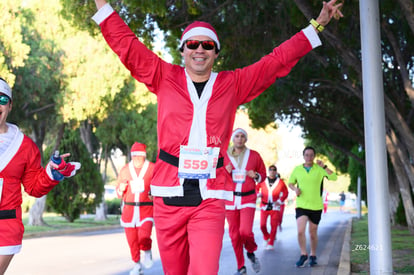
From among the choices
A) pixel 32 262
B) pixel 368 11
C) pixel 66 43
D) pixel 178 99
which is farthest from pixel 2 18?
pixel 178 99

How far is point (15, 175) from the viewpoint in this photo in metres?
5.01

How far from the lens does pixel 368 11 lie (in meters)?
6.67

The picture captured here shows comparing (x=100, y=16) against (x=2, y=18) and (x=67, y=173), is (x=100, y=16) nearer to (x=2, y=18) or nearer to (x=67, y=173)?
(x=67, y=173)

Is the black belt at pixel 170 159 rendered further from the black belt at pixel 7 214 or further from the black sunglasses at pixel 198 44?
the black belt at pixel 7 214

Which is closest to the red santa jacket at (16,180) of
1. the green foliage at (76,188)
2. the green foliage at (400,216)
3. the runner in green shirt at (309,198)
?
the runner in green shirt at (309,198)

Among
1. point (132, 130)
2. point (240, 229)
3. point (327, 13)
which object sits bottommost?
point (240, 229)

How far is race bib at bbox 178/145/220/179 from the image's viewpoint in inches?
174

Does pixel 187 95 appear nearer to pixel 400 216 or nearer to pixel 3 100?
pixel 3 100

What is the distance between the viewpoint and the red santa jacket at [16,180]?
481 centimetres

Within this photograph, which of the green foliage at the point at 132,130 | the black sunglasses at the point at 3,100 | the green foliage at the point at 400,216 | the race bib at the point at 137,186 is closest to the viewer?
the black sunglasses at the point at 3,100

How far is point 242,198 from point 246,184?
0.93ft

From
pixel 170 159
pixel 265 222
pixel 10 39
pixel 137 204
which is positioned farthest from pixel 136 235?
pixel 10 39

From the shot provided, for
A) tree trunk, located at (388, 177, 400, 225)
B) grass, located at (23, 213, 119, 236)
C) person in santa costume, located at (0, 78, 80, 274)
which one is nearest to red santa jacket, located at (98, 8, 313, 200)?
person in santa costume, located at (0, 78, 80, 274)

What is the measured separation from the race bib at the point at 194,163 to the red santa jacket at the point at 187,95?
0.12ft
